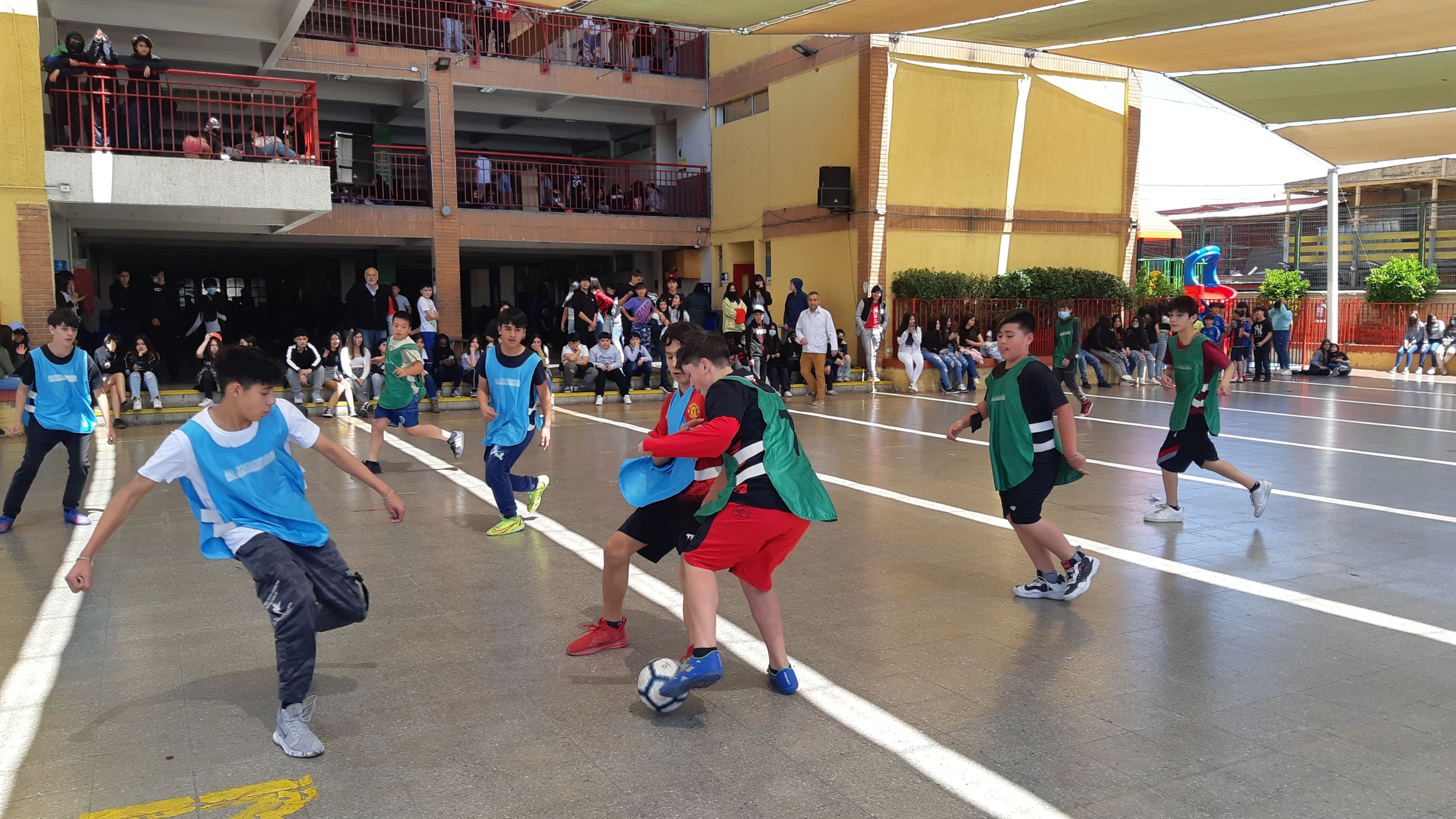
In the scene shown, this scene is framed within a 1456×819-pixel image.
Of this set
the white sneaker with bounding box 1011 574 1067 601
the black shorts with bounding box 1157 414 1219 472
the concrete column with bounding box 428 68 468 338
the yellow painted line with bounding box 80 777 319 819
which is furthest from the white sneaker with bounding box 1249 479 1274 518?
the concrete column with bounding box 428 68 468 338

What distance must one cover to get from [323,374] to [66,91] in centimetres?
512

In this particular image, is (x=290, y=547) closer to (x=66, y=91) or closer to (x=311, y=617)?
(x=311, y=617)

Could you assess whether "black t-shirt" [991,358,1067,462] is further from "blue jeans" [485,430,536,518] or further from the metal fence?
the metal fence

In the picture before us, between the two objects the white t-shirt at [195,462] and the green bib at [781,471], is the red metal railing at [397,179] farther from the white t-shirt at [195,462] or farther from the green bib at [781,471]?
the green bib at [781,471]

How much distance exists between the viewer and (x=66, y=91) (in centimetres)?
1429

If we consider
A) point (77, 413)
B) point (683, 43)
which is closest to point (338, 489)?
point (77, 413)

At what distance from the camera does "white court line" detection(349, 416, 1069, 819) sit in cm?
356

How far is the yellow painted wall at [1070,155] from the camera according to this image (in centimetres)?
2198

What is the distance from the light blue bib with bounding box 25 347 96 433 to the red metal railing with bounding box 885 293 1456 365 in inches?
573

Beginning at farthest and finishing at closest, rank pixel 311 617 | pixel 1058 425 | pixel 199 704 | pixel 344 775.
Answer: pixel 1058 425 < pixel 199 704 < pixel 311 617 < pixel 344 775

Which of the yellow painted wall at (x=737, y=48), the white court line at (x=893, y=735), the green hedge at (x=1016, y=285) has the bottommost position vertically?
the white court line at (x=893, y=735)

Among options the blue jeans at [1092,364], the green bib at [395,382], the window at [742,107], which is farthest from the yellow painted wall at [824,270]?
the green bib at [395,382]

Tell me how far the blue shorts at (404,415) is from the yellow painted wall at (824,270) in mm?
11631

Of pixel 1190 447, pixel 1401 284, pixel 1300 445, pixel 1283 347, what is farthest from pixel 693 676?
pixel 1401 284
